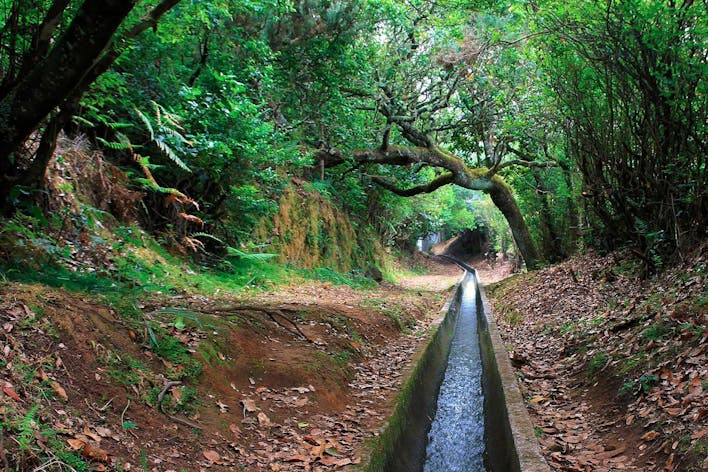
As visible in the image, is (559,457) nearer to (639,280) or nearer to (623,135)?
(639,280)

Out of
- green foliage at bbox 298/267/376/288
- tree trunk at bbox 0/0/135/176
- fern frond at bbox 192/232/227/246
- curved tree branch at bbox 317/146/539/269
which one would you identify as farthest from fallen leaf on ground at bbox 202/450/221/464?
curved tree branch at bbox 317/146/539/269

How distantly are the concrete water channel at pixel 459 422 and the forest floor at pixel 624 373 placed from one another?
252mm

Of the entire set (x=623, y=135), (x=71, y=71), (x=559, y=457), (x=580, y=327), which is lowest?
(x=559, y=457)

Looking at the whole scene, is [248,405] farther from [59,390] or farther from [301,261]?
[301,261]

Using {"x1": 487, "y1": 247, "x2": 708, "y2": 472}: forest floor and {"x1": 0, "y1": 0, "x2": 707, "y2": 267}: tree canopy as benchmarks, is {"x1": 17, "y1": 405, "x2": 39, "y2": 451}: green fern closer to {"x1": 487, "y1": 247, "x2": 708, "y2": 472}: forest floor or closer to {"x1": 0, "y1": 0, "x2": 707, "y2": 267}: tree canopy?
{"x1": 0, "y1": 0, "x2": 707, "y2": 267}: tree canopy

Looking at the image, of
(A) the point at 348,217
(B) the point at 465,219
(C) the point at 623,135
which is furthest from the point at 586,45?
(B) the point at 465,219

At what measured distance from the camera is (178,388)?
4.13m

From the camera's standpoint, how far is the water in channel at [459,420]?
5773mm

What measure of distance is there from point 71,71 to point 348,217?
15.9m

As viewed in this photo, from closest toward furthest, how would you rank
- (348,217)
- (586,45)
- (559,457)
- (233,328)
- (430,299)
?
(559,457) → (233,328) → (586,45) → (430,299) → (348,217)

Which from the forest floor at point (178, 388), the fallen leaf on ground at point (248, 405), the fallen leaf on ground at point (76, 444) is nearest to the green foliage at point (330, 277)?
the forest floor at point (178, 388)

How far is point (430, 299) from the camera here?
1542cm

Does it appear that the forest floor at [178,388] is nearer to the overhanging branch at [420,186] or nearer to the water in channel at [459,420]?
the water in channel at [459,420]

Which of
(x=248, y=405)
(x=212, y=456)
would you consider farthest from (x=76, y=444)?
(x=248, y=405)
